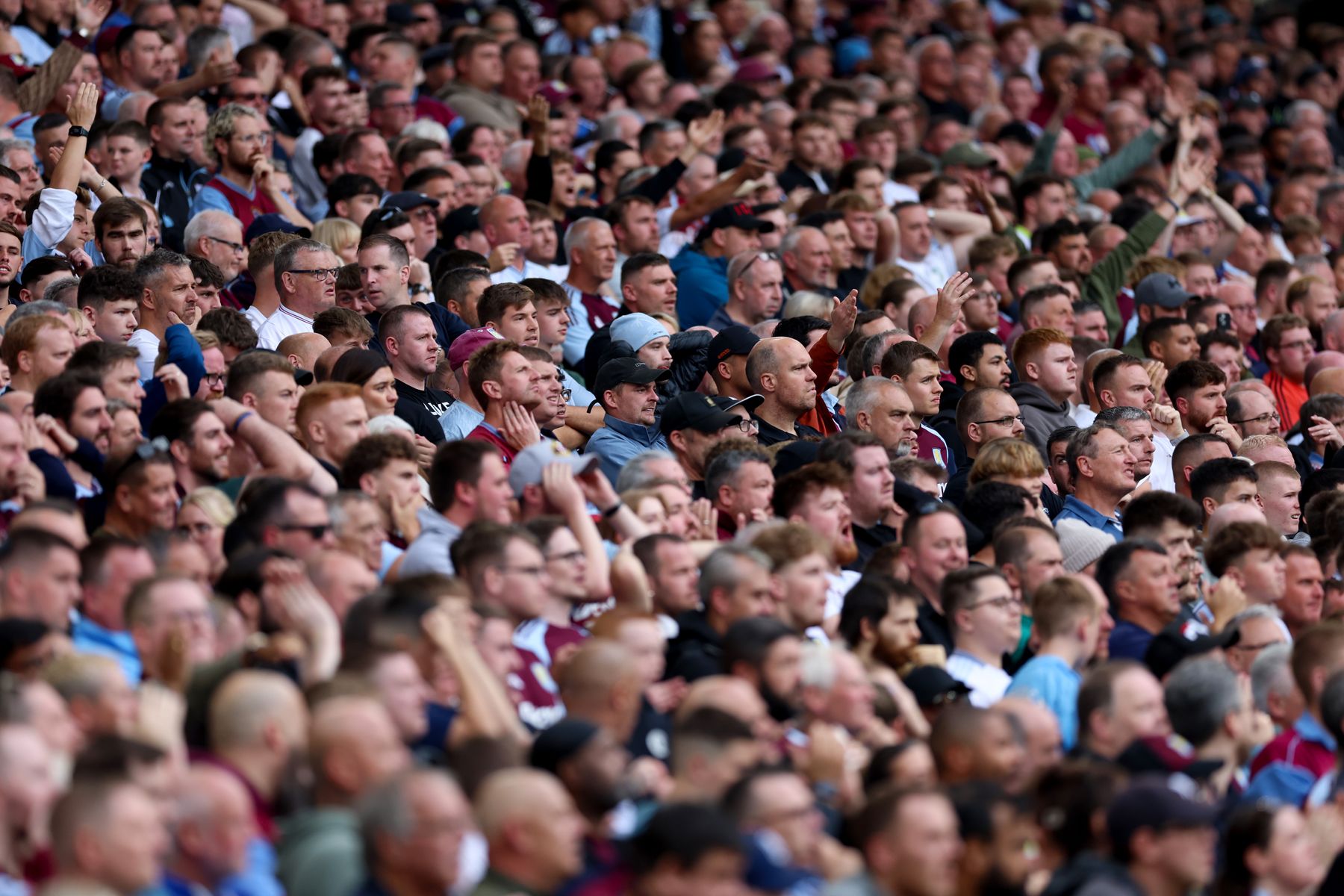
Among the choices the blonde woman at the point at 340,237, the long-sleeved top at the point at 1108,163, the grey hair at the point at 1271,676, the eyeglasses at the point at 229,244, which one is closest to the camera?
the grey hair at the point at 1271,676

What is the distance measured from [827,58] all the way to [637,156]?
151 inches

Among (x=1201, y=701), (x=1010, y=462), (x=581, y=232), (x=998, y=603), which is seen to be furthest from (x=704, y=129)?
(x=1201, y=701)

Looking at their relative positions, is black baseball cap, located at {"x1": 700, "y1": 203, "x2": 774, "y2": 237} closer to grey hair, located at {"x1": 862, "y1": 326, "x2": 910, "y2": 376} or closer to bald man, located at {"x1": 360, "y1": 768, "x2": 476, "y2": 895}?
grey hair, located at {"x1": 862, "y1": 326, "x2": 910, "y2": 376}

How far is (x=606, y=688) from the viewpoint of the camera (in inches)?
222

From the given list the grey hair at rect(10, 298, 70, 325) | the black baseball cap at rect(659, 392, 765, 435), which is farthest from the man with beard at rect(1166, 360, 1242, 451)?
the grey hair at rect(10, 298, 70, 325)

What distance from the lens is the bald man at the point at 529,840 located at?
4.79 m

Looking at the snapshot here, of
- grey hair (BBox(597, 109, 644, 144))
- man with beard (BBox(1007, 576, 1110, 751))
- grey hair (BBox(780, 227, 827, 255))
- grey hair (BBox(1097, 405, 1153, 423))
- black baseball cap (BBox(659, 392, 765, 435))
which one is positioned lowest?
grey hair (BBox(597, 109, 644, 144))

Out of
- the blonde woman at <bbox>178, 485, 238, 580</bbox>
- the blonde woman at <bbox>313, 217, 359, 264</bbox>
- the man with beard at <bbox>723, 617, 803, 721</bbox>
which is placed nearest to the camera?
the man with beard at <bbox>723, 617, 803, 721</bbox>

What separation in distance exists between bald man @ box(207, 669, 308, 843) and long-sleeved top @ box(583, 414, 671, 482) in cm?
358

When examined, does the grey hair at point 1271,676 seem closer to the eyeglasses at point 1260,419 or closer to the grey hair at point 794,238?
the eyeglasses at point 1260,419

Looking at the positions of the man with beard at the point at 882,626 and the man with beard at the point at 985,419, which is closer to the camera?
the man with beard at the point at 882,626

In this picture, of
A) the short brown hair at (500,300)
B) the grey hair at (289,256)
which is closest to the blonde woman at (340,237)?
the grey hair at (289,256)

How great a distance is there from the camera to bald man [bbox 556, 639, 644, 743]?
5.64m

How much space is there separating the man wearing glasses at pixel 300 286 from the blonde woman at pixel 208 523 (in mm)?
2321
